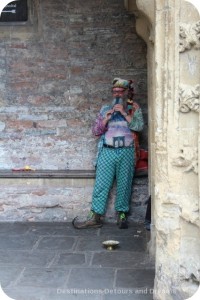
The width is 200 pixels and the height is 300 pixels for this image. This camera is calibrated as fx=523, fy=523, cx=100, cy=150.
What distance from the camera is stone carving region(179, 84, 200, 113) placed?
3.50m

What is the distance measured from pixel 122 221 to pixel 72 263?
151 cm

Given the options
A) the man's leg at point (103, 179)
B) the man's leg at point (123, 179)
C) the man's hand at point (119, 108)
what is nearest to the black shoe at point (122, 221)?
the man's leg at point (123, 179)

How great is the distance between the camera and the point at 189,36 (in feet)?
11.4

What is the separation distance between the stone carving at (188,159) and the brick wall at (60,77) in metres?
3.26

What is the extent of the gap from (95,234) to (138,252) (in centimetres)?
90

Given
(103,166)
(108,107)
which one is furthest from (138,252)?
(108,107)

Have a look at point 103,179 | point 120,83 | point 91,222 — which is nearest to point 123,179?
point 103,179

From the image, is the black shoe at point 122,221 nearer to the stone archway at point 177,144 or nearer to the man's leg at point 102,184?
the man's leg at point 102,184

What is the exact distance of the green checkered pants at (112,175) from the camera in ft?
21.4

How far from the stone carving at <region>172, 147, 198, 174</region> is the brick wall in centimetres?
326

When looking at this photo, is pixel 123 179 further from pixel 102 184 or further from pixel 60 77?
pixel 60 77

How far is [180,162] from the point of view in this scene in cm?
355

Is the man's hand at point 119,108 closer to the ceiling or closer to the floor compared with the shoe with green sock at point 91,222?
closer to the ceiling

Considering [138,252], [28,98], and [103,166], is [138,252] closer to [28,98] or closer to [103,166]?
[103,166]
